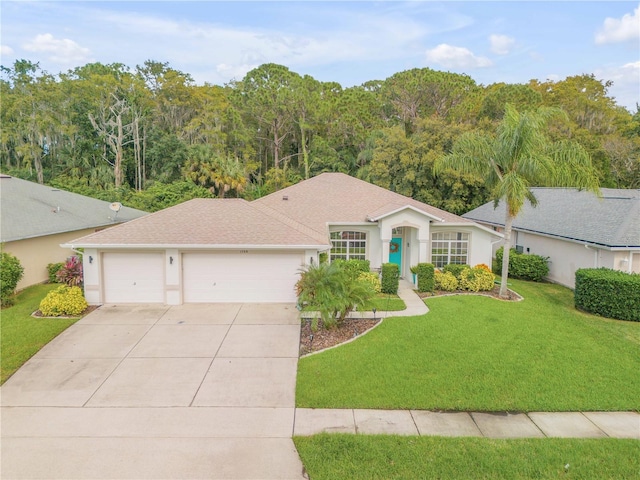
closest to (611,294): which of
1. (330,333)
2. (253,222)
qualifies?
(330,333)

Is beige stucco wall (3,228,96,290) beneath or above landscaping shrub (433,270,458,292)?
above

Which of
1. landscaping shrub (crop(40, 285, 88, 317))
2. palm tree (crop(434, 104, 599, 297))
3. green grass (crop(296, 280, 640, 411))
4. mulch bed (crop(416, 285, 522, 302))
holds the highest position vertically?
palm tree (crop(434, 104, 599, 297))

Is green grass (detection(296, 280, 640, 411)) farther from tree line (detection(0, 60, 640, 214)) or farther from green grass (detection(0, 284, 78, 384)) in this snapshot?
tree line (detection(0, 60, 640, 214))

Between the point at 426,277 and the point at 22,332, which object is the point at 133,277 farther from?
the point at 426,277

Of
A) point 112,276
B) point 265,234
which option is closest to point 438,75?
point 265,234

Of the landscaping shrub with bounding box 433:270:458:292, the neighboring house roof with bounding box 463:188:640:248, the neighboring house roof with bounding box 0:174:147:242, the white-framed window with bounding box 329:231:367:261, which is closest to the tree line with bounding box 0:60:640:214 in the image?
the neighboring house roof with bounding box 0:174:147:242

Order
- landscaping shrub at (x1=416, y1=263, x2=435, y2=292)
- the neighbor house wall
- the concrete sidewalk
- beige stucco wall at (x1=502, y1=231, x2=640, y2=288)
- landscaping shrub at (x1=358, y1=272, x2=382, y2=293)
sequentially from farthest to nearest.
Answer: landscaping shrub at (x1=416, y1=263, x2=435, y2=292) < landscaping shrub at (x1=358, y1=272, x2=382, y2=293) < the neighbor house wall < beige stucco wall at (x1=502, y1=231, x2=640, y2=288) < the concrete sidewalk
